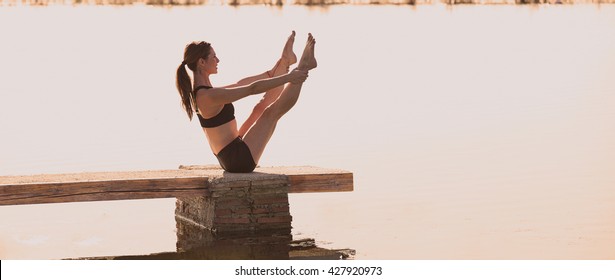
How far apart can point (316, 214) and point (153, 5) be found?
188 ft

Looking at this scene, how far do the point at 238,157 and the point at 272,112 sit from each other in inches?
20.1

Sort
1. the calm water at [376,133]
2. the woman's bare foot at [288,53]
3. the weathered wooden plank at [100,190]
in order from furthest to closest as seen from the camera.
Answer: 1. the woman's bare foot at [288,53]
2. the calm water at [376,133]
3. the weathered wooden plank at [100,190]

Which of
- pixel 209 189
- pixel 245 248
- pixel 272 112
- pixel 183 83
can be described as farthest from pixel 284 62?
pixel 245 248

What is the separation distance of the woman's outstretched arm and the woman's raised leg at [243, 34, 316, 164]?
150mm

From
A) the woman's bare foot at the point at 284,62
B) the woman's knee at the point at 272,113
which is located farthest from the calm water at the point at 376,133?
the woman's bare foot at the point at 284,62

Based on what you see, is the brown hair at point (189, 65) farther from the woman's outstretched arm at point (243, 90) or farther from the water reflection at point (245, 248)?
the water reflection at point (245, 248)

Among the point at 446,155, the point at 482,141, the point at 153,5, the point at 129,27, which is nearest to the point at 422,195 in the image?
the point at 446,155

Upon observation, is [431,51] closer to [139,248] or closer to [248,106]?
[248,106]

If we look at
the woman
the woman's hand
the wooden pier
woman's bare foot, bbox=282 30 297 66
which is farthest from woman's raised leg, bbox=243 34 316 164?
woman's bare foot, bbox=282 30 297 66

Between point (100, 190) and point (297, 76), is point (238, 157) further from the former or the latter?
point (100, 190)

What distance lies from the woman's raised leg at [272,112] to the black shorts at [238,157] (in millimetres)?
50

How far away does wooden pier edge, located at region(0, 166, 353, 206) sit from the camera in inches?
371

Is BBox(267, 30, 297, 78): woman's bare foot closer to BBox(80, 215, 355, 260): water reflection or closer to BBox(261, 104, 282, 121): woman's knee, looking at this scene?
BBox(261, 104, 282, 121): woman's knee

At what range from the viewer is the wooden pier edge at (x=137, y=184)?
941 cm
